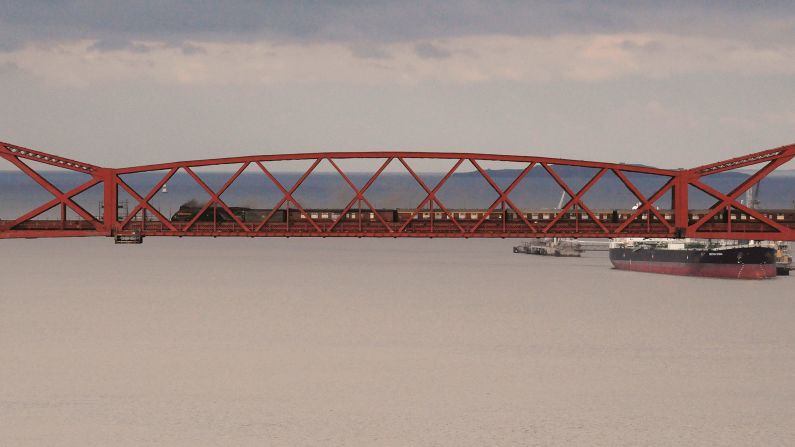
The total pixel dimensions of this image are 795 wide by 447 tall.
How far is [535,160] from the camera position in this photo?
318 ft

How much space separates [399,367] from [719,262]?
8054cm

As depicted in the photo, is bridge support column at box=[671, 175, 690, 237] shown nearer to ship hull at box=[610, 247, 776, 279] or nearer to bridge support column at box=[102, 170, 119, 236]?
ship hull at box=[610, 247, 776, 279]

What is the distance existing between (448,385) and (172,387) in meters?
13.5

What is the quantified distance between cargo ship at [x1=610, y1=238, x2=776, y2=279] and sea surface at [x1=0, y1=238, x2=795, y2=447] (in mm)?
14632

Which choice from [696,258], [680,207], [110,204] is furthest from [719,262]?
[110,204]

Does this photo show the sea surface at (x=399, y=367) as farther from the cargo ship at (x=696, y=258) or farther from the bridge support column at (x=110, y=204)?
the cargo ship at (x=696, y=258)

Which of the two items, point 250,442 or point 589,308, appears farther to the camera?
point 589,308

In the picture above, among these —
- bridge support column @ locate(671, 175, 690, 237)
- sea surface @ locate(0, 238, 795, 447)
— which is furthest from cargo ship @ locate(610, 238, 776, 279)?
bridge support column @ locate(671, 175, 690, 237)

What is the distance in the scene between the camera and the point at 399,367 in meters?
58.0

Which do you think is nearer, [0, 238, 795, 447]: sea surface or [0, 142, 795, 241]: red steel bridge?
[0, 238, 795, 447]: sea surface

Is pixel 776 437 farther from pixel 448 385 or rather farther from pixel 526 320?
pixel 526 320

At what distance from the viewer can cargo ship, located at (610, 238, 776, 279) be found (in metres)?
127

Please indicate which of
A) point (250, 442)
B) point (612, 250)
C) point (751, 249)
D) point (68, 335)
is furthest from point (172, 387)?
point (612, 250)

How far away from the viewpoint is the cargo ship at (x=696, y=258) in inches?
5007
